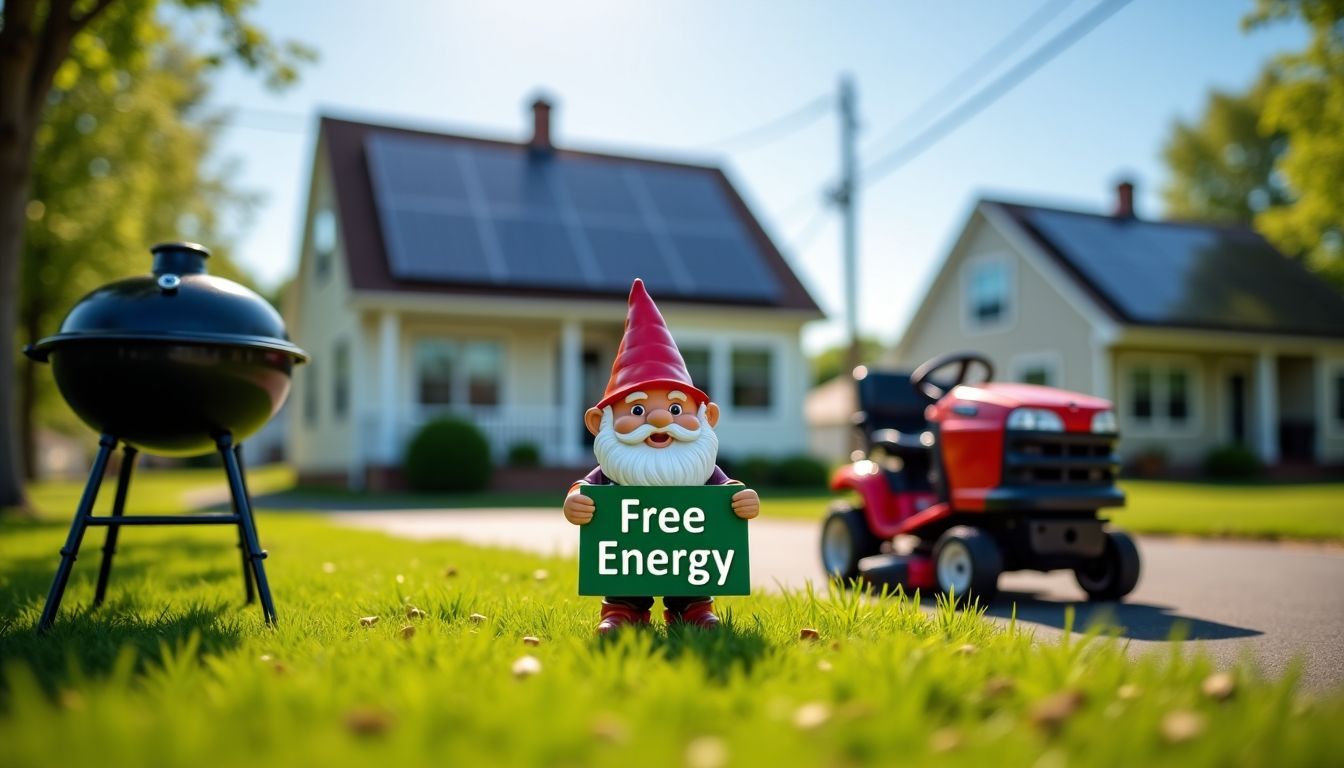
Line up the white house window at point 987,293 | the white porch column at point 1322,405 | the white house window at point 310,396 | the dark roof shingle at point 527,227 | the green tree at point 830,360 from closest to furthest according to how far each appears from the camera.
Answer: the dark roof shingle at point 527,227
the white house window at point 310,396
the white house window at point 987,293
the white porch column at point 1322,405
the green tree at point 830,360

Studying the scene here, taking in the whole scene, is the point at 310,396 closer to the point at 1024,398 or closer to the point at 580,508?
the point at 1024,398

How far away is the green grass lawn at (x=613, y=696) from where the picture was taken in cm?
223

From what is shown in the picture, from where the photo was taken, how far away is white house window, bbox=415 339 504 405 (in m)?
21.0

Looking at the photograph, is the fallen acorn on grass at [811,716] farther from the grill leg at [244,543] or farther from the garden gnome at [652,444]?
the grill leg at [244,543]

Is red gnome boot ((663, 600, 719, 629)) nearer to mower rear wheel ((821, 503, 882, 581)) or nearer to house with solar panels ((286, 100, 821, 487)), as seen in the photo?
mower rear wheel ((821, 503, 882, 581))

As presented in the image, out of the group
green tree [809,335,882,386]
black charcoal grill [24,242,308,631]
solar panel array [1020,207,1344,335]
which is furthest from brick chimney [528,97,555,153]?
green tree [809,335,882,386]

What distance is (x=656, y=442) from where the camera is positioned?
4.36m

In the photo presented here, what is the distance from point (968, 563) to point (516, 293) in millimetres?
14564

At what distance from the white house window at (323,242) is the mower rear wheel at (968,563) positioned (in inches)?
713

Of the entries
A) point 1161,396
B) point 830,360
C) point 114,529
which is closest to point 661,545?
point 114,529

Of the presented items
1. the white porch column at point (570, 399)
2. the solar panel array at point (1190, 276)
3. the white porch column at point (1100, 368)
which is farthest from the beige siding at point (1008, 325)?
the white porch column at point (570, 399)

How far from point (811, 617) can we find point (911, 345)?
2743 centimetres

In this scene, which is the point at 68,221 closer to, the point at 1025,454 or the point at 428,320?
the point at 428,320

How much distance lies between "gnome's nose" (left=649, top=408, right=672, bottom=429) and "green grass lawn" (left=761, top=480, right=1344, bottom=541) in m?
5.56
